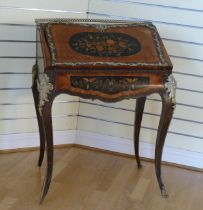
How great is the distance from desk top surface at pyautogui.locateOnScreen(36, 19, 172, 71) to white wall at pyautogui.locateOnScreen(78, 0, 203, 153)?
0.30 metres

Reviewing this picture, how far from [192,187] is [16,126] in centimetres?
112

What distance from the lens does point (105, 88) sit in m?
1.83

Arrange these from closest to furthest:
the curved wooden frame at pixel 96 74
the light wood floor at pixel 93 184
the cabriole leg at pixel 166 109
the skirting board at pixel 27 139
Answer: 1. the curved wooden frame at pixel 96 74
2. the cabriole leg at pixel 166 109
3. the light wood floor at pixel 93 184
4. the skirting board at pixel 27 139

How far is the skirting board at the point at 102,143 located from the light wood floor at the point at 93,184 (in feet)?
0.19

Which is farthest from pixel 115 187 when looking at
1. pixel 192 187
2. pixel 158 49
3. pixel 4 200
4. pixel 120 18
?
pixel 120 18

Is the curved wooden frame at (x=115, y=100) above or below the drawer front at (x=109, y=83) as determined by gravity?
below

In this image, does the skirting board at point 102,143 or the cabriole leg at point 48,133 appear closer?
the cabriole leg at point 48,133

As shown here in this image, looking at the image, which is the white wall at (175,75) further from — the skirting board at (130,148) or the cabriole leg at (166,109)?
the cabriole leg at (166,109)

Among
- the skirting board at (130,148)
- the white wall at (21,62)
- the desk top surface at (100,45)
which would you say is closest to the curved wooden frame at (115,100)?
the desk top surface at (100,45)

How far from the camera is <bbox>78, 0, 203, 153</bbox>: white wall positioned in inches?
90.6

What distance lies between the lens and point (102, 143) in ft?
8.73

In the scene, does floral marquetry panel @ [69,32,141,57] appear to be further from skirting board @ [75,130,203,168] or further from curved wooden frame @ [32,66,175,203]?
skirting board @ [75,130,203,168]

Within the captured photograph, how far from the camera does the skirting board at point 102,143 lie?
2.53m

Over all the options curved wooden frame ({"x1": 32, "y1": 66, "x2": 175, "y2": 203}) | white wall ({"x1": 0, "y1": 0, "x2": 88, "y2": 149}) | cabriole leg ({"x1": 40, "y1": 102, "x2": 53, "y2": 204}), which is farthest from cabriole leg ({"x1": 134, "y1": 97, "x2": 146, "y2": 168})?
cabriole leg ({"x1": 40, "y1": 102, "x2": 53, "y2": 204})
